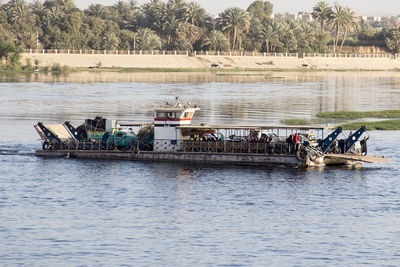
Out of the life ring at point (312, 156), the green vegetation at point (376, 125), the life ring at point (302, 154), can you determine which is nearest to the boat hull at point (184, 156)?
the life ring at point (302, 154)

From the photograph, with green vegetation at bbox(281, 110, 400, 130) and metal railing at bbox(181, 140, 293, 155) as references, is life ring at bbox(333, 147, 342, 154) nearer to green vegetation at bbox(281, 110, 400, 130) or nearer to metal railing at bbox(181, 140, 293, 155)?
metal railing at bbox(181, 140, 293, 155)

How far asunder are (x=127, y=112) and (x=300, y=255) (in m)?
66.8

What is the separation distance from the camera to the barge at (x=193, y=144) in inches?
2347

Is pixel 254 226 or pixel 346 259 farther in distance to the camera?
pixel 254 226

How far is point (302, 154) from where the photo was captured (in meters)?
58.8

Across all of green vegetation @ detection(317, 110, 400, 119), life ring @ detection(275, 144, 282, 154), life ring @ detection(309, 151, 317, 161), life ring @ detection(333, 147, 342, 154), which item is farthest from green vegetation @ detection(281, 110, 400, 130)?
life ring @ detection(309, 151, 317, 161)

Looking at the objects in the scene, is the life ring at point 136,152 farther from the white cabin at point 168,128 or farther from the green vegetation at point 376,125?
the green vegetation at point 376,125

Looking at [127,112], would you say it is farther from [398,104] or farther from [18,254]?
[18,254]

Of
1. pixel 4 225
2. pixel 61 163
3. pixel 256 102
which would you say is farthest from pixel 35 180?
pixel 256 102

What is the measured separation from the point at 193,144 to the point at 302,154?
9.32 meters

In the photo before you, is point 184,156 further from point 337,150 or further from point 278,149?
point 337,150

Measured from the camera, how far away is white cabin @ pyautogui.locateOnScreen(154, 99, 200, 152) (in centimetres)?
6338

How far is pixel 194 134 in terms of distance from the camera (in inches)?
2516

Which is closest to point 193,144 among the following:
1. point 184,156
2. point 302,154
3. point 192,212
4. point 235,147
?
point 184,156
